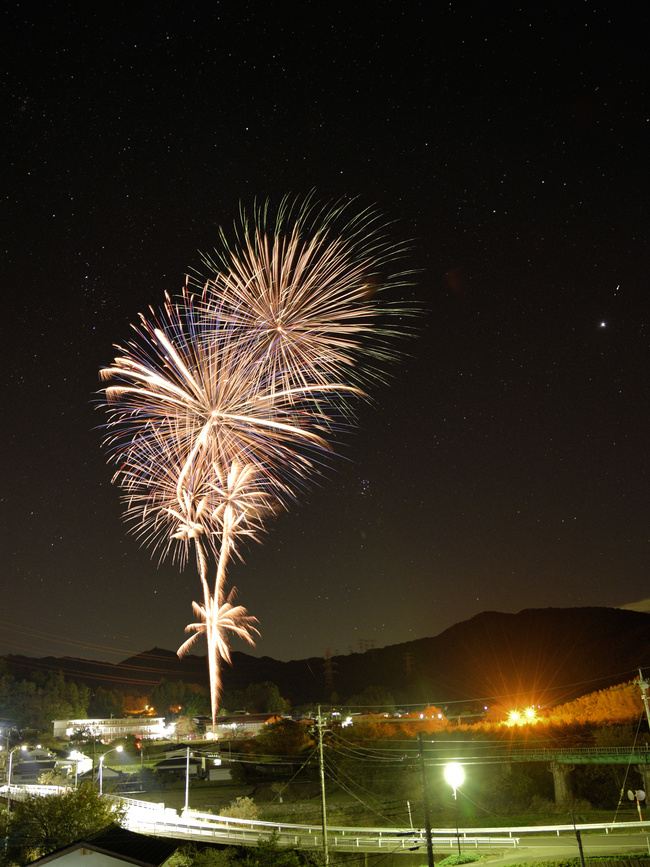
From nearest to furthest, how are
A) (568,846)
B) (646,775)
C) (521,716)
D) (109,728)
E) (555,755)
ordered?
1. (568,846)
2. (646,775)
3. (555,755)
4. (521,716)
5. (109,728)

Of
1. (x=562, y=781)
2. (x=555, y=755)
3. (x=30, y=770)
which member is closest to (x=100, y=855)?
(x=555, y=755)

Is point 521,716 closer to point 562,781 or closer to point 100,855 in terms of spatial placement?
point 562,781

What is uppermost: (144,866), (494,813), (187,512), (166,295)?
(166,295)

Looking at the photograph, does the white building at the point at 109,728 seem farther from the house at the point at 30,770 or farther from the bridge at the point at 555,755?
the bridge at the point at 555,755

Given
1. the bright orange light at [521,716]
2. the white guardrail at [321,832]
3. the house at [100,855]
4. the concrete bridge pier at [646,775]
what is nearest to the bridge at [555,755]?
→ the concrete bridge pier at [646,775]

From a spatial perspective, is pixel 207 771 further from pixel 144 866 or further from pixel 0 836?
pixel 144 866

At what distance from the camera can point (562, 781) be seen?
42.1m

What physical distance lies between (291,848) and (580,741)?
25317 mm

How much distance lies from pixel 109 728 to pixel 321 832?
239 ft

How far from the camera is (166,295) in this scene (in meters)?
27.7

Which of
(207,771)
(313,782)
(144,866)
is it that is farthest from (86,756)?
(144,866)

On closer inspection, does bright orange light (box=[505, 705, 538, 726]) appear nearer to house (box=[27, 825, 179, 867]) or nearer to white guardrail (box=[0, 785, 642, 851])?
white guardrail (box=[0, 785, 642, 851])

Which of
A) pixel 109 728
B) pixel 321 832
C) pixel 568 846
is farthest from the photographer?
pixel 109 728

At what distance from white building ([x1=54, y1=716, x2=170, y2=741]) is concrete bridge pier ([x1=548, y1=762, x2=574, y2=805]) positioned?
65.6 m
